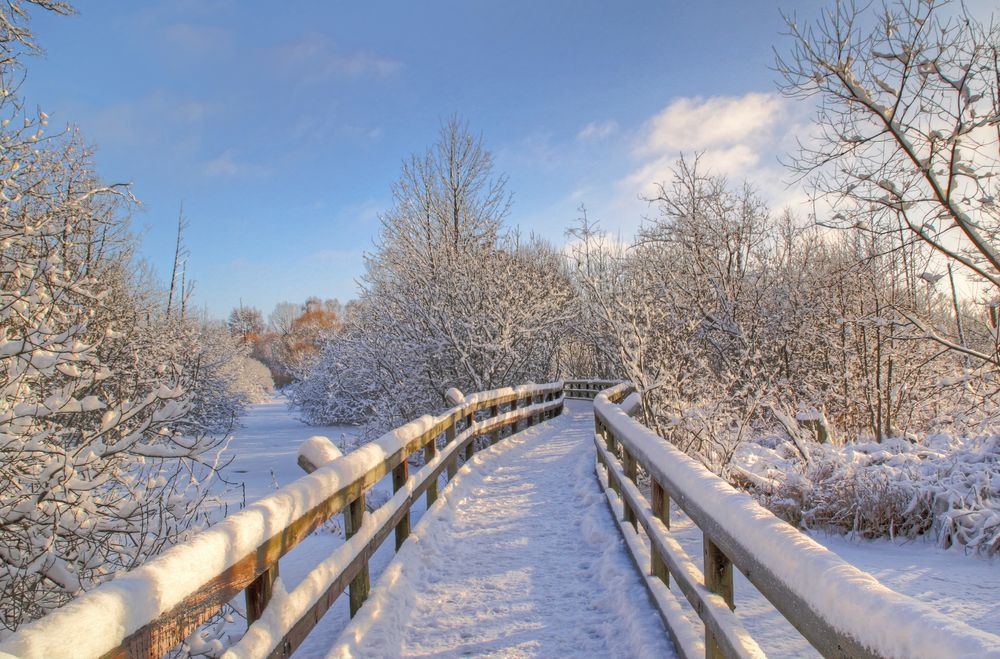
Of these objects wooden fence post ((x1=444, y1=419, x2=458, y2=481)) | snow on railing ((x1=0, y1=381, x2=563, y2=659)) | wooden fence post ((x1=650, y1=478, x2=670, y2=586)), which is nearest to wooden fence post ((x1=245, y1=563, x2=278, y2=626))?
snow on railing ((x1=0, y1=381, x2=563, y2=659))

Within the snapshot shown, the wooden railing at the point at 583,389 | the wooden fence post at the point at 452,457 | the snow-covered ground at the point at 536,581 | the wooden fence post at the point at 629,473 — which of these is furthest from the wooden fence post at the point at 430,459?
the wooden railing at the point at 583,389

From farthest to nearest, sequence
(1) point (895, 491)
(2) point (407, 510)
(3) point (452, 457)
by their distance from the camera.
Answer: (3) point (452, 457) → (1) point (895, 491) → (2) point (407, 510)

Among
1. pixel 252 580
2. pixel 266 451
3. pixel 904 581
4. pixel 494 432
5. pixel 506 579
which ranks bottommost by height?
pixel 266 451

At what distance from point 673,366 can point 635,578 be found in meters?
5.82

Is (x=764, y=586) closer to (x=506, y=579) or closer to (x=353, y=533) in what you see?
(x=353, y=533)

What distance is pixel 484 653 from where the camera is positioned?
3496mm

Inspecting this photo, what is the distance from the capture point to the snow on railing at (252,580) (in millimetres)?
1461

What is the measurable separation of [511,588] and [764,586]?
2725 millimetres

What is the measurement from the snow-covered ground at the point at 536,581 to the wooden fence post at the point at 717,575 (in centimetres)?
78

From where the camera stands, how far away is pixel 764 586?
2094 mm

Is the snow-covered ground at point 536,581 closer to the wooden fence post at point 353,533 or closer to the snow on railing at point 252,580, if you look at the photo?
the wooden fence post at point 353,533

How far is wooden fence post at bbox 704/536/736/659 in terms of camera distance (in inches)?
105

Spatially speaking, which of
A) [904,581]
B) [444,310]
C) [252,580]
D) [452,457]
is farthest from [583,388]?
[252,580]

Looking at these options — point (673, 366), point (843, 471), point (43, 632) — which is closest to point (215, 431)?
point (673, 366)
